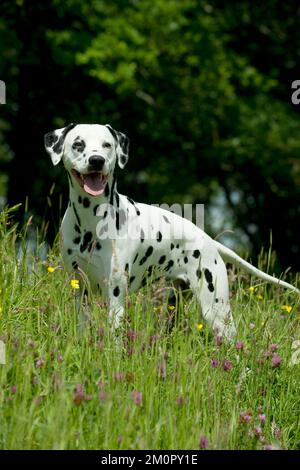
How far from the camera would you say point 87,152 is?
5039 millimetres

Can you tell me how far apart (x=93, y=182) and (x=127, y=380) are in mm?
1382

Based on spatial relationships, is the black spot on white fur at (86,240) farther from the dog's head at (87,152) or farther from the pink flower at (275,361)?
the pink flower at (275,361)

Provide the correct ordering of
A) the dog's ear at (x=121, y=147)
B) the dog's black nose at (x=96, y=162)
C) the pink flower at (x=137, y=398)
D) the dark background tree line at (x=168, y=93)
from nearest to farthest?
the pink flower at (x=137, y=398), the dog's black nose at (x=96, y=162), the dog's ear at (x=121, y=147), the dark background tree line at (x=168, y=93)

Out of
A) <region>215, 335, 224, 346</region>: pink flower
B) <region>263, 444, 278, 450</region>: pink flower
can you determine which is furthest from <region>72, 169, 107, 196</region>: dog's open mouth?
<region>263, 444, 278, 450</region>: pink flower

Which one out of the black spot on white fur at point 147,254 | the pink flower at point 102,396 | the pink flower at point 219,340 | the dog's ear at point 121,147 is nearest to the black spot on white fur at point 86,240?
the black spot on white fur at point 147,254

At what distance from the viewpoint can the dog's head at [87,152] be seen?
5.02m

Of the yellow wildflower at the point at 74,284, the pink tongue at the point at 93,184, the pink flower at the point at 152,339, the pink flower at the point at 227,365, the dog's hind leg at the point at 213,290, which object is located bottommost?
the pink flower at the point at 227,365

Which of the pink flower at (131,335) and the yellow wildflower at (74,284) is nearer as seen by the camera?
the pink flower at (131,335)

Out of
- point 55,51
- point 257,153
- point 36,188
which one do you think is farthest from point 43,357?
point 257,153

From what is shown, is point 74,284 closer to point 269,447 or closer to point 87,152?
point 87,152

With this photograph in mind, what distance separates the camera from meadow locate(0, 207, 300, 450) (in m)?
3.89

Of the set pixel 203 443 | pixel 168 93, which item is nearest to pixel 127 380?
pixel 203 443

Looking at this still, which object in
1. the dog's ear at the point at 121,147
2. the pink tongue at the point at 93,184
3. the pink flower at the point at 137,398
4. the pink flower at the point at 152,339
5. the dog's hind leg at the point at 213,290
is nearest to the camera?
the pink flower at the point at 137,398

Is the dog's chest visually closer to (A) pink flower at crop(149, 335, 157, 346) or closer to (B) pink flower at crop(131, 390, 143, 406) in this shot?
(A) pink flower at crop(149, 335, 157, 346)
